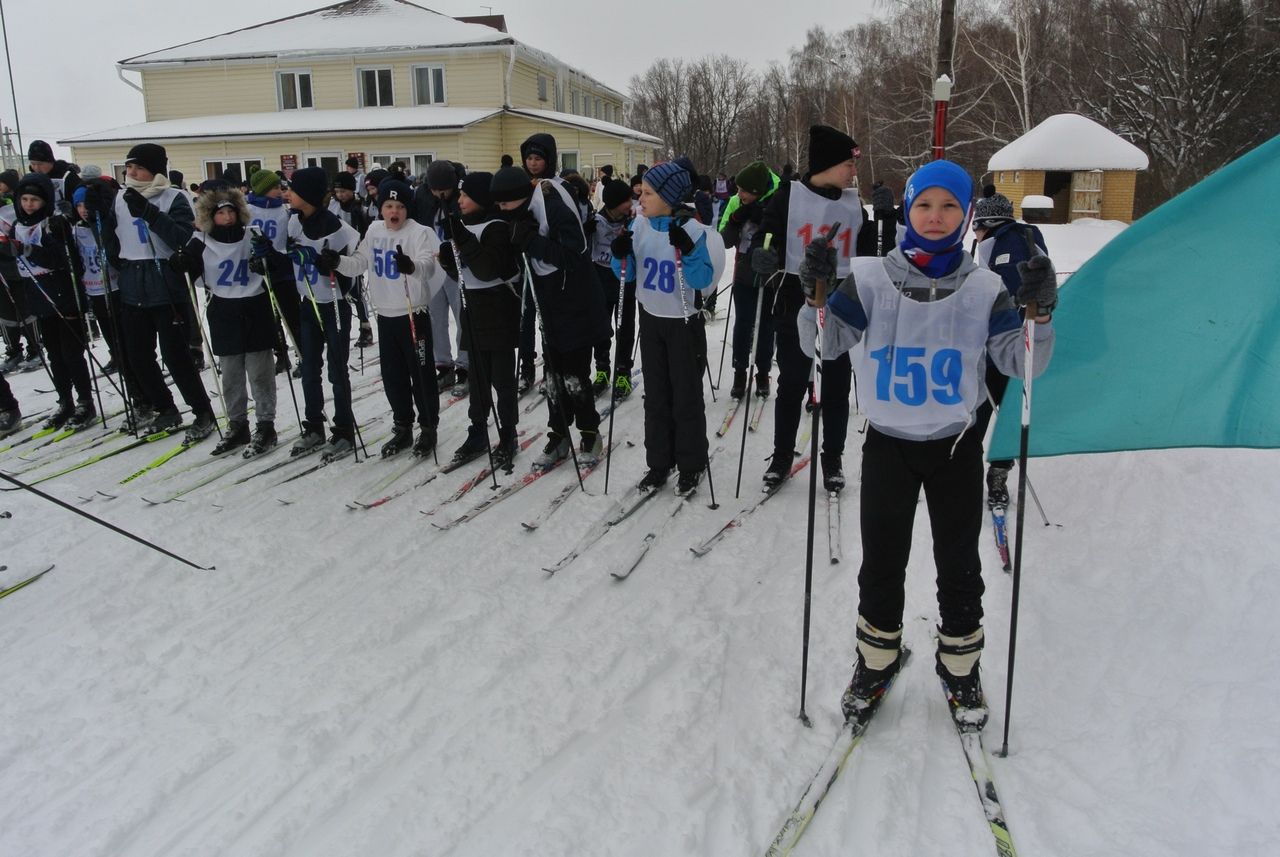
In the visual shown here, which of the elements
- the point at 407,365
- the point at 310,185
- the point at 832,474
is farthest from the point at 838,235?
the point at 310,185

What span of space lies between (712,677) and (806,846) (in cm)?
90

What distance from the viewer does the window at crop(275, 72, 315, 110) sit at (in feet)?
90.1

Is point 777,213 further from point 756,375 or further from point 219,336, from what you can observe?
point 219,336

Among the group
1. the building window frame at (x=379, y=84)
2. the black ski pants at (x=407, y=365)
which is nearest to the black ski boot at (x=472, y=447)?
the black ski pants at (x=407, y=365)

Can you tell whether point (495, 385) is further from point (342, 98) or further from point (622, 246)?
point (342, 98)

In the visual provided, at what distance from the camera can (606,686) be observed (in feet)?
10.4

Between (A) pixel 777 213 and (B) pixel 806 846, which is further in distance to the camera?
(A) pixel 777 213

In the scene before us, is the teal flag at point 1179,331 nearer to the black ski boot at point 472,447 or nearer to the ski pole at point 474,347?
the ski pole at point 474,347

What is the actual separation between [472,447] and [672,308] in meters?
1.90

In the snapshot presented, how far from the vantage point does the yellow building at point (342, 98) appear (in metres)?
25.3

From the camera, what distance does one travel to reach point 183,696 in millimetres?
3152

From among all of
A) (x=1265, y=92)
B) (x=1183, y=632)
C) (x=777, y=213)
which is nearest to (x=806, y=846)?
(x=1183, y=632)

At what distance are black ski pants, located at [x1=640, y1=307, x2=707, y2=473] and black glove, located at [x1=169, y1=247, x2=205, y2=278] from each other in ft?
11.0

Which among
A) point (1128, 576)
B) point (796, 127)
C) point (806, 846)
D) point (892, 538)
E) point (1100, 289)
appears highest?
point (796, 127)
